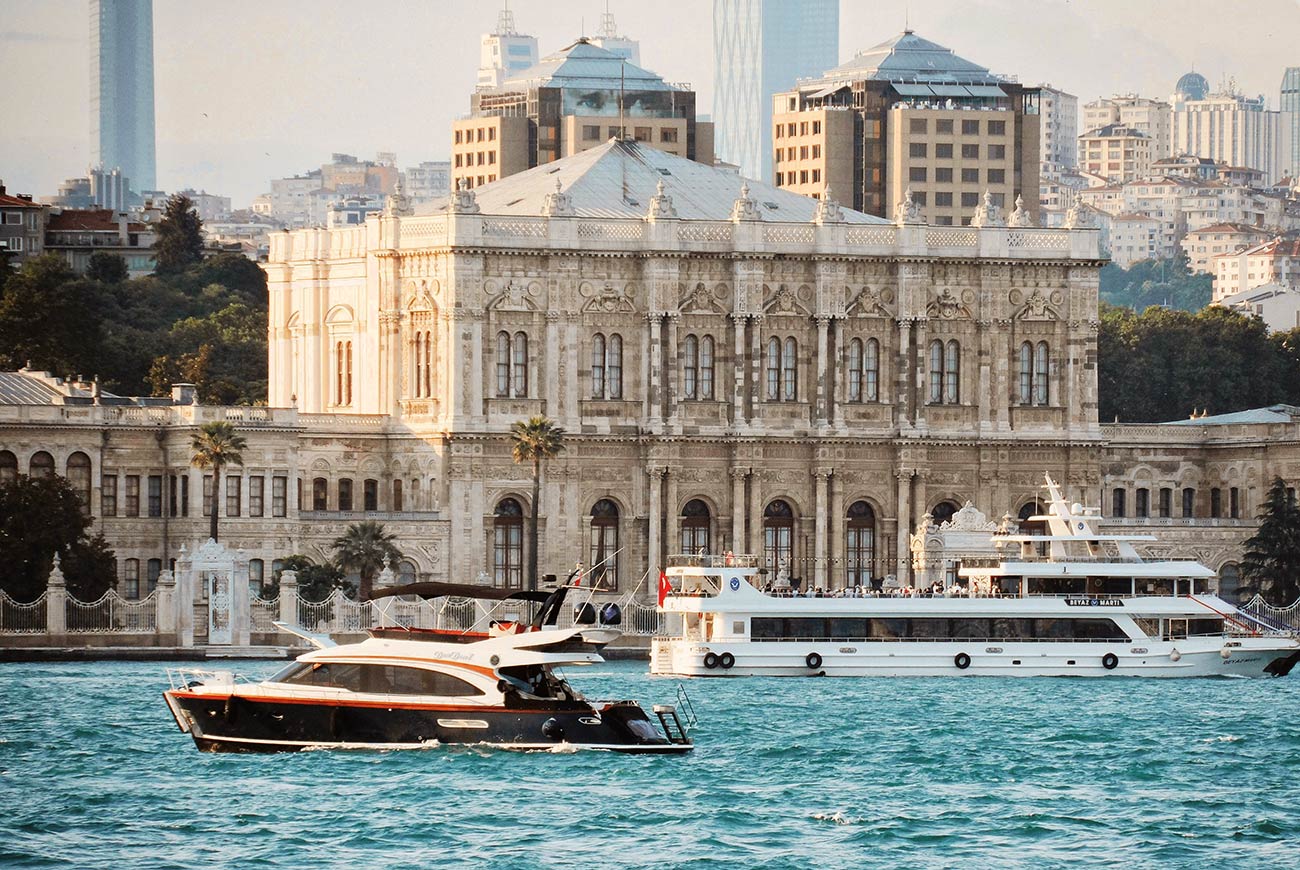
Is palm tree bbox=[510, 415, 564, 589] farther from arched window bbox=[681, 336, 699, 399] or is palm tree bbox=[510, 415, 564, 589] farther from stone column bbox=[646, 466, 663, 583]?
arched window bbox=[681, 336, 699, 399]

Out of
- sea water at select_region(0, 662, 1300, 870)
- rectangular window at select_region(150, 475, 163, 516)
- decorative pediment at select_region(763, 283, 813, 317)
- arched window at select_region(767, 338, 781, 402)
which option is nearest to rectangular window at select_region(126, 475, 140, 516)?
rectangular window at select_region(150, 475, 163, 516)

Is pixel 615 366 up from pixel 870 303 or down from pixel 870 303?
down

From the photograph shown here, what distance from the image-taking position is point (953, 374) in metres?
116

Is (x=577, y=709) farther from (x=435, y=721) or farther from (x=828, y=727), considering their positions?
(x=828, y=727)

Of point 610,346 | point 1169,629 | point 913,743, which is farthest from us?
point 610,346

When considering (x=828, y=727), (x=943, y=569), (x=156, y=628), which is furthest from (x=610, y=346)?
(x=828, y=727)

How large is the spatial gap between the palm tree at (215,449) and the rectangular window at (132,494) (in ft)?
7.51

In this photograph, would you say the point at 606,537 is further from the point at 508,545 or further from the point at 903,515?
the point at 903,515

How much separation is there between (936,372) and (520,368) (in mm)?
13817

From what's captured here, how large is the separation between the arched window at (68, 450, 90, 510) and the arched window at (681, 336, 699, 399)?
743 inches

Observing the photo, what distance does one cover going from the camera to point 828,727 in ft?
249

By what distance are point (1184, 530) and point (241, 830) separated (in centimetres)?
6313

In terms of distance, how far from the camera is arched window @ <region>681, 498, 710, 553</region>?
113 metres

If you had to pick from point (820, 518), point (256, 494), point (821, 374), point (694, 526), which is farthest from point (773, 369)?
point (256, 494)
